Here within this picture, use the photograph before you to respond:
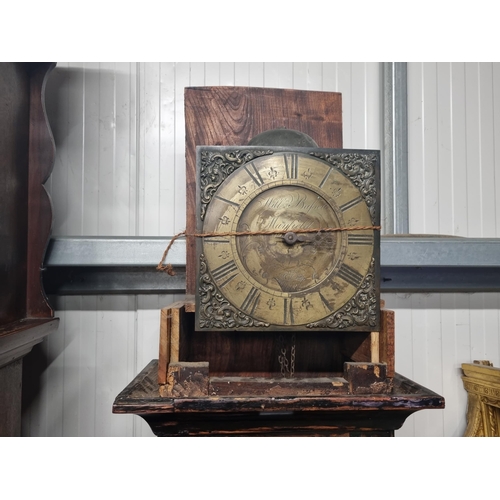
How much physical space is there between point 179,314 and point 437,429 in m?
1.21

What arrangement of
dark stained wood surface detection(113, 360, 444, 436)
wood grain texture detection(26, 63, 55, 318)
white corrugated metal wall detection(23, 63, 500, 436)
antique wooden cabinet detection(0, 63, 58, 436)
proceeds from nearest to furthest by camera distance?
dark stained wood surface detection(113, 360, 444, 436) < antique wooden cabinet detection(0, 63, 58, 436) < wood grain texture detection(26, 63, 55, 318) < white corrugated metal wall detection(23, 63, 500, 436)

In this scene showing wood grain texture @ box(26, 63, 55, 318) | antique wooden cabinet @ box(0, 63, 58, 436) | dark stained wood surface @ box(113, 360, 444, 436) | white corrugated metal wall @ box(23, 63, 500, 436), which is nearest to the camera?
dark stained wood surface @ box(113, 360, 444, 436)

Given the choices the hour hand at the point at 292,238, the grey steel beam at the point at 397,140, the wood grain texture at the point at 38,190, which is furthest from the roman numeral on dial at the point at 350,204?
the wood grain texture at the point at 38,190

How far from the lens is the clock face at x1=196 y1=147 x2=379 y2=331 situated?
0.97 m

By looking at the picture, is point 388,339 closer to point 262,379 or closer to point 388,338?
point 388,338

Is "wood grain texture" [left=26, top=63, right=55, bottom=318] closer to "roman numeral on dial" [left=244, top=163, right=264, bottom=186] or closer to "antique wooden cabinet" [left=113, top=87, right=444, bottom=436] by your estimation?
"antique wooden cabinet" [left=113, top=87, right=444, bottom=436]

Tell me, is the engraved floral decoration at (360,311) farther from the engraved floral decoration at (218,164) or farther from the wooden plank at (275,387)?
the engraved floral decoration at (218,164)

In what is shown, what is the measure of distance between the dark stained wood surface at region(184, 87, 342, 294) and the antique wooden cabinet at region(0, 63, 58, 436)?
0.49 m

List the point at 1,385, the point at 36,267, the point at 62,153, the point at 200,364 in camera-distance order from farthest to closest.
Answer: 1. the point at 62,153
2. the point at 36,267
3. the point at 1,385
4. the point at 200,364

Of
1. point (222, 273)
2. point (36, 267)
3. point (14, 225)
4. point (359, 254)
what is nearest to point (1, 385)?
point (36, 267)

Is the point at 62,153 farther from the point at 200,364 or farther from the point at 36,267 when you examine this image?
the point at 200,364

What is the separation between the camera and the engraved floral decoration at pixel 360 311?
0.98 metres

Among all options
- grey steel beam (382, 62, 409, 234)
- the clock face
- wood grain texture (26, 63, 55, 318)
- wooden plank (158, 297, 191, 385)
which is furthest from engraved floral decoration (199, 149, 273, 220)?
grey steel beam (382, 62, 409, 234)

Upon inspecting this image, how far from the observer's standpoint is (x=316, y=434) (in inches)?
39.9
